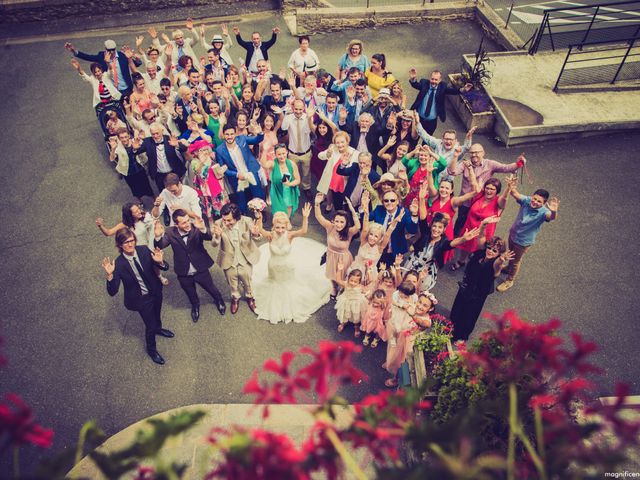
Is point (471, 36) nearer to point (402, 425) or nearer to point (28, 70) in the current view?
point (28, 70)

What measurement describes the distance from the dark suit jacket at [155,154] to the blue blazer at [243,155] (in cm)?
81

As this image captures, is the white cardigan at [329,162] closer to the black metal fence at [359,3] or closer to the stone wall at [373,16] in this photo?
the stone wall at [373,16]

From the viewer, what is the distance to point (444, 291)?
697cm

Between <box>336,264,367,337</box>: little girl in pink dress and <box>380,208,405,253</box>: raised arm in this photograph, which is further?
<box>380,208,405,253</box>: raised arm

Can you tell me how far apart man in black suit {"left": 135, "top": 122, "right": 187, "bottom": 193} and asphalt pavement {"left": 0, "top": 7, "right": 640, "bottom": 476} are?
154 centimetres

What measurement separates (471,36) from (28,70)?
1264 cm

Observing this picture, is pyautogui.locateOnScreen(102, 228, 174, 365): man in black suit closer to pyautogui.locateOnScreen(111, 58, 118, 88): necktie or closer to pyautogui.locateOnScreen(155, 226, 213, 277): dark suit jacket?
pyautogui.locateOnScreen(155, 226, 213, 277): dark suit jacket

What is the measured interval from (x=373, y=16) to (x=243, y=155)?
328 inches

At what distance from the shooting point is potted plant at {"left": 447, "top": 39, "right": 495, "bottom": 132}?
951cm

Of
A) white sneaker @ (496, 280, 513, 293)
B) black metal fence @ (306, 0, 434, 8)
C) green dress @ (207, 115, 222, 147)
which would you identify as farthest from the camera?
black metal fence @ (306, 0, 434, 8)

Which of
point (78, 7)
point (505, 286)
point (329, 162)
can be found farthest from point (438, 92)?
point (78, 7)

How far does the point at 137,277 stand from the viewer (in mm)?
5492

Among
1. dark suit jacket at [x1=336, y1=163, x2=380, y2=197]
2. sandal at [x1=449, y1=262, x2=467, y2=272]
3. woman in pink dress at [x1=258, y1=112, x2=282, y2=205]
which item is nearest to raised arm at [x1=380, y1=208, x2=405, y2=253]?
dark suit jacket at [x1=336, y1=163, x2=380, y2=197]

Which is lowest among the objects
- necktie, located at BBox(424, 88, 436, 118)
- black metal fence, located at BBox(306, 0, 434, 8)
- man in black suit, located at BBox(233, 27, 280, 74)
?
necktie, located at BBox(424, 88, 436, 118)
